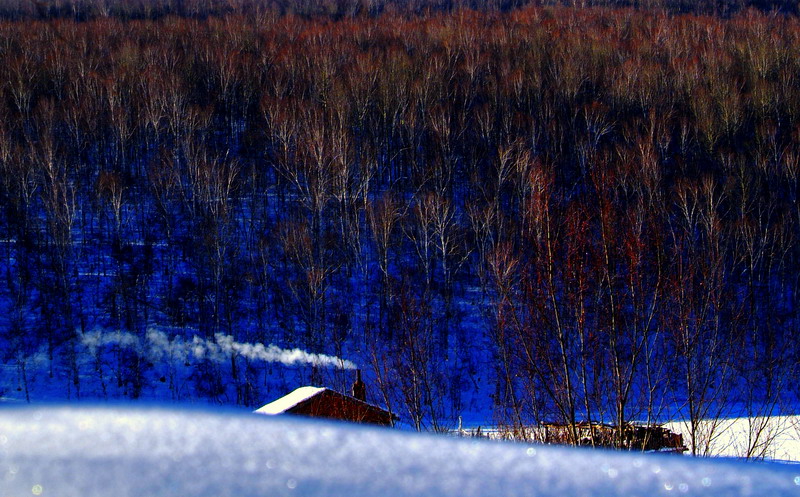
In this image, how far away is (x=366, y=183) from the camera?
33000mm

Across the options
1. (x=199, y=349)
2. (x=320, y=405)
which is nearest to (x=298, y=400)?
(x=320, y=405)

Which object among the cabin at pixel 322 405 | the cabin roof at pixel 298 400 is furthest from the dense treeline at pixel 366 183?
the cabin roof at pixel 298 400

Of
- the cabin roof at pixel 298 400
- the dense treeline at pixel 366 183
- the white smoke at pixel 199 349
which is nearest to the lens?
the cabin roof at pixel 298 400

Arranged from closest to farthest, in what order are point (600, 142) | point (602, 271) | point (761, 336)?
point (602, 271)
point (761, 336)
point (600, 142)

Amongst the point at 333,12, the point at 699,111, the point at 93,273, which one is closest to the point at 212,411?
the point at 93,273

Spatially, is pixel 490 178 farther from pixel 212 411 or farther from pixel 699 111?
pixel 212 411

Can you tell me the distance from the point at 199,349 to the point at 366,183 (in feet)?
35.1

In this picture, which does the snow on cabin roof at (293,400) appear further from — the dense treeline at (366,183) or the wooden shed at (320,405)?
the dense treeline at (366,183)

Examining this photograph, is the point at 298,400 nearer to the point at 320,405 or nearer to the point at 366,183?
the point at 320,405

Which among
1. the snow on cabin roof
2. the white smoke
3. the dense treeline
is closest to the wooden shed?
the snow on cabin roof

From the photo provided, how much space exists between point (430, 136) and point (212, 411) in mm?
37673

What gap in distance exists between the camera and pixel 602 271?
8.97 m

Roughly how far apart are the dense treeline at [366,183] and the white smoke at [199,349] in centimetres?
52

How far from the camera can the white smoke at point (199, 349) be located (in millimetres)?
25938
